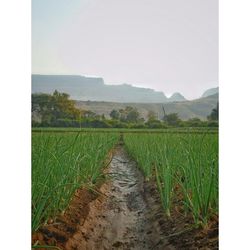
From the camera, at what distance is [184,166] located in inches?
65.2

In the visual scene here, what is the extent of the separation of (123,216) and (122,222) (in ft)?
0.10

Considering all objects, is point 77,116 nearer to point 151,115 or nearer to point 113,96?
point 113,96

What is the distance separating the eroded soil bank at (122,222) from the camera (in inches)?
62.6

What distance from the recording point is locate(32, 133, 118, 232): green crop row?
1.61 m

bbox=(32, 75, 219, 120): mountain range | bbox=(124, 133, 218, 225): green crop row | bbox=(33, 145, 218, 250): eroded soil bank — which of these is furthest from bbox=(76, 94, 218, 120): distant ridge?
bbox=(33, 145, 218, 250): eroded soil bank

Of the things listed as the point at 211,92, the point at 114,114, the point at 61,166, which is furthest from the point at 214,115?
the point at 61,166

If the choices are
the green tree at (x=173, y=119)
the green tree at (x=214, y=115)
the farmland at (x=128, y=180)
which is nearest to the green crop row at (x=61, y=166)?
the farmland at (x=128, y=180)

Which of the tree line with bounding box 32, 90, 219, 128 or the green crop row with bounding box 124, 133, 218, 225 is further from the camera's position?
the tree line with bounding box 32, 90, 219, 128

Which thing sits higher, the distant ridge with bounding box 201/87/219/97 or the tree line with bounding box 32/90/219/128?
the distant ridge with bounding box 201/87/219/97

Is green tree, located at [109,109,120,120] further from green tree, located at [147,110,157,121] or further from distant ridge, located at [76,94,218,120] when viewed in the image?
green tree, located at [147,110,157,121]

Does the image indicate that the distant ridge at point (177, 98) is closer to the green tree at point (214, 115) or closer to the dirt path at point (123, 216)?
the green tree at point (214, 115)

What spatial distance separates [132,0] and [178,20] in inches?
9.8
